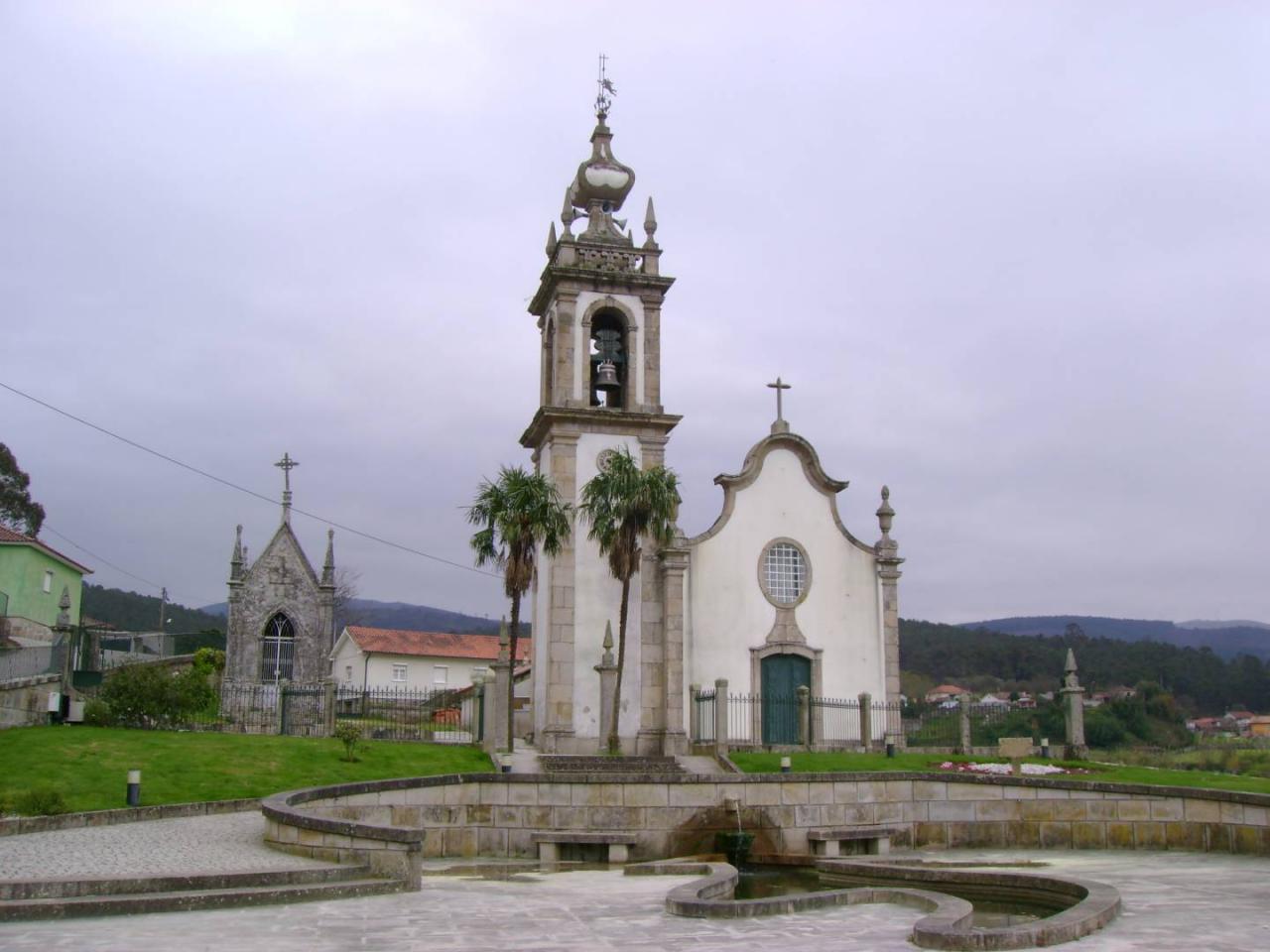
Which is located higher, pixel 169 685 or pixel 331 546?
pixel 331 546

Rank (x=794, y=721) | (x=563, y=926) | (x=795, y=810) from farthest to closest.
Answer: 1. (x=794, y=721)
2. (x=795, y=810)
3. (x=563, y=926)

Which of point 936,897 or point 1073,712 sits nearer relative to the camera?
point 936,897

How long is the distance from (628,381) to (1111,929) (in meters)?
24.3

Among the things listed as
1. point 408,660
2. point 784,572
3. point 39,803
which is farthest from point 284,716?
point 408,660

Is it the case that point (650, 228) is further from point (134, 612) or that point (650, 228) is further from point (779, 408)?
point (134, 612)

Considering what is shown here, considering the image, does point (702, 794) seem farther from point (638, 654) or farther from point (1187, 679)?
point (1187, 679)

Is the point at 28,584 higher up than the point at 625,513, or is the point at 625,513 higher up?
the point at 625,513

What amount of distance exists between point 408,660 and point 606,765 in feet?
127

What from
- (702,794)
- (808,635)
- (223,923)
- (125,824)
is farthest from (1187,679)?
(223,923)

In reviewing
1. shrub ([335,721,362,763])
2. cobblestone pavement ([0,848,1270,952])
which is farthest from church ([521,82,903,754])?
cobblestone pavement ([0,848,1270,952])

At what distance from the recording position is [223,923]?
35.4ft

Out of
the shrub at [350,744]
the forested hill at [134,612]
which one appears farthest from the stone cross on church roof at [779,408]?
the forested hill at [134,612]

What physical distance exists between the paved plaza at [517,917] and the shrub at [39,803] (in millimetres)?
1859

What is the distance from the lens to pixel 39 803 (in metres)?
18.6
